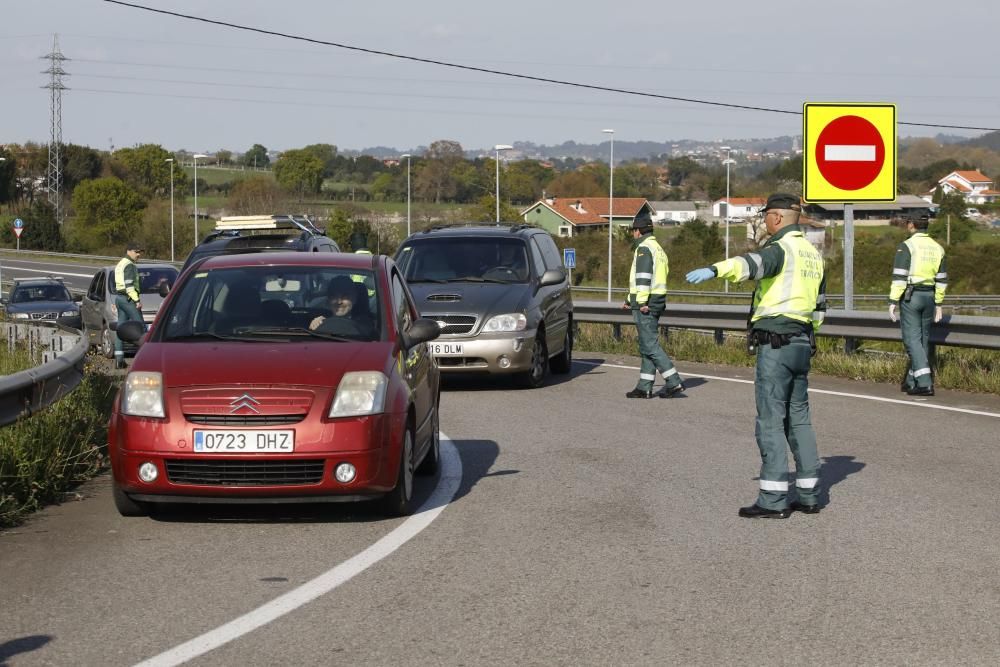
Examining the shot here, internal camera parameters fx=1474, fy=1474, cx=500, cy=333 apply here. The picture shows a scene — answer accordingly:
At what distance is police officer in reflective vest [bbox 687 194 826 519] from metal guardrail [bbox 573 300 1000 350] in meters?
7.19

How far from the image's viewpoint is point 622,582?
6738 mm

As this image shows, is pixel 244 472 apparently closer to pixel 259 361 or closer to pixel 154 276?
pixel 259 361

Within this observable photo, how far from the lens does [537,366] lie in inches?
634

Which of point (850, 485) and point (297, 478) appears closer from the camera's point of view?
point (297, 478)

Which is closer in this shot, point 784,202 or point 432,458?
point 784,202

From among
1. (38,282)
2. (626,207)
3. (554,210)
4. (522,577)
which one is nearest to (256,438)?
(522,577)

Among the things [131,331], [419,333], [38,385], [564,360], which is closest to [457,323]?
[564,360]

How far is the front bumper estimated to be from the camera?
15.5m

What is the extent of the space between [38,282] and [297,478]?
2730 cm

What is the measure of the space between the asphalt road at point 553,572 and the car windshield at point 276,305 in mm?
1072

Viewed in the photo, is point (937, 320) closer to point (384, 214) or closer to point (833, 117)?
point (833, 117)

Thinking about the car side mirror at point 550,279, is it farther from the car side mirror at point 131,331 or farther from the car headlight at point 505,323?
the car side mirror at point 131,331

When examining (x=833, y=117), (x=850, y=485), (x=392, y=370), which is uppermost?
(x=833, y=117)

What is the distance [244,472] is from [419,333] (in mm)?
1772
